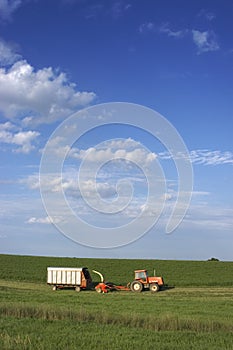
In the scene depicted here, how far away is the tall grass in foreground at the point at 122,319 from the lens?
645 inches

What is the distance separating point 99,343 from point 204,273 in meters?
42.7

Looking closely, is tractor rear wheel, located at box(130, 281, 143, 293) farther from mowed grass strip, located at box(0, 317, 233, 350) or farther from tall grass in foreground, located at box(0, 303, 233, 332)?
mowed grass strip, located at box(0, 317, 233, 350)

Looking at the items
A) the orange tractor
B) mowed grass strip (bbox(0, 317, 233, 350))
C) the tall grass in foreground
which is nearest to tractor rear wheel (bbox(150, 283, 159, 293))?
the orange tractor

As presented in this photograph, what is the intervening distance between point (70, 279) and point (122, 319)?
73.6 ft

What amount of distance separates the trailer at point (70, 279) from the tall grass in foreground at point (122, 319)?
66.2 ft

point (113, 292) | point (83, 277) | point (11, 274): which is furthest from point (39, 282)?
point (113, 292)

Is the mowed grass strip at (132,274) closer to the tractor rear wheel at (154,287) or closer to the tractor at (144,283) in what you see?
the tractor at (144,283)

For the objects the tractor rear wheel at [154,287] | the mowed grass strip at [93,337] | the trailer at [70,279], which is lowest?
the mowed grass strip at [93,337]

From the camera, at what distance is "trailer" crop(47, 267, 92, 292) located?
128 feet

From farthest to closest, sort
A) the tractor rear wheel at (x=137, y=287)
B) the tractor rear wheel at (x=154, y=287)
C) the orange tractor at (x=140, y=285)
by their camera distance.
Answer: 1. the tractor rear wheel at (x=154, y=287)
2. the tractor rear wheel at (x=137, y=287)
3. the orange tractor at (x=140, y=285)

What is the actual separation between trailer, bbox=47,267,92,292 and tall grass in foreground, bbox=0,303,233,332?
20.2 m

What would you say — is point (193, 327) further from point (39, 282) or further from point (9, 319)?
point (39, 282)

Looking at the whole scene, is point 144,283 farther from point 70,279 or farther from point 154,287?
point 70,279

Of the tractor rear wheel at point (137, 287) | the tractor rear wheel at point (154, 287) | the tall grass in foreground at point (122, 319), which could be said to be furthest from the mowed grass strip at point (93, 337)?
the tractor rear wheel at point (154, 287)
